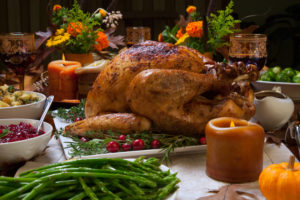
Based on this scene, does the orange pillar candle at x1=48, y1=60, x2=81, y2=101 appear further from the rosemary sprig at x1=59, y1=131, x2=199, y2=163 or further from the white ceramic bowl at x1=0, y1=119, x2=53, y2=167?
the white ceramic bowl at x1=0, y1=119, x2=53, y2=167

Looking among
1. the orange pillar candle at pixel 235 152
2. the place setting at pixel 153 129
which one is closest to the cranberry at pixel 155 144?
the place setting at pixel 153 129

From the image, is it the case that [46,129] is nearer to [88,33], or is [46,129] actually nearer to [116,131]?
[116,131]

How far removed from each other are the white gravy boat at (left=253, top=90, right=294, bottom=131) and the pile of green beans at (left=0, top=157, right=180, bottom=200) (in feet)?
2.59

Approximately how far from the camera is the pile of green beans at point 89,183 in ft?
3.60

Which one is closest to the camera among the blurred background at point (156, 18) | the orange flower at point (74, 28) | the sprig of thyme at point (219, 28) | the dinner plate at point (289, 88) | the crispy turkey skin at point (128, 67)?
the crispy turkey skin at point (128, 67)

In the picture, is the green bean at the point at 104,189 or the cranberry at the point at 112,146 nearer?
the green bean at the point at 104,189

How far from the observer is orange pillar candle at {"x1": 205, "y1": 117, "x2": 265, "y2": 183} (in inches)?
54.4

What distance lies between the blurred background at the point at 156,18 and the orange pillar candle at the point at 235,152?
4.09 metres

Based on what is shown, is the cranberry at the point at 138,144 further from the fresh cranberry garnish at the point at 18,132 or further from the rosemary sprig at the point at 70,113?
the rosemary sprig at the point at 70,113

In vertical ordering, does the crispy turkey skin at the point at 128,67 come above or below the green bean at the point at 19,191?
above

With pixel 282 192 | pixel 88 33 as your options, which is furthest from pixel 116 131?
pixel 88 33

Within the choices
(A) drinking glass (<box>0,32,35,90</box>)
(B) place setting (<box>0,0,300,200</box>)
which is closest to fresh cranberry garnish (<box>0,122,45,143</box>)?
(B) place setting (<box>0,0,300,200</box>)

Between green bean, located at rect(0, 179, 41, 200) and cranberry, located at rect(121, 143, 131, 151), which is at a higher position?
green bean, located at rect(0, 179, 41, 200)

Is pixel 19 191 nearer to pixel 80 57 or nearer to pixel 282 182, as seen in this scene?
pixel 282 182
